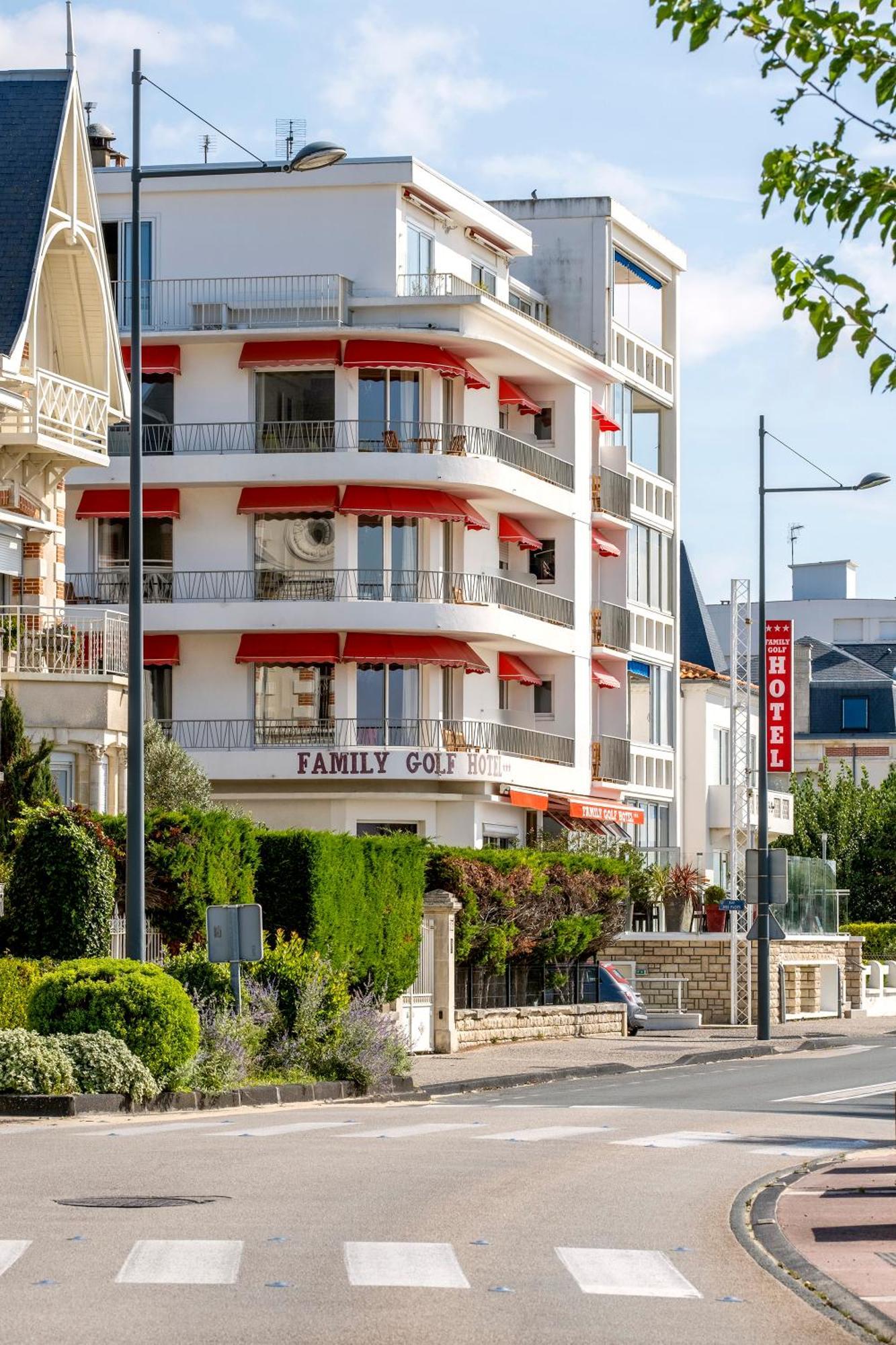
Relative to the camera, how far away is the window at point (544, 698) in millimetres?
54625

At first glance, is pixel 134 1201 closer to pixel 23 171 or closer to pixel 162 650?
pixel 23 171

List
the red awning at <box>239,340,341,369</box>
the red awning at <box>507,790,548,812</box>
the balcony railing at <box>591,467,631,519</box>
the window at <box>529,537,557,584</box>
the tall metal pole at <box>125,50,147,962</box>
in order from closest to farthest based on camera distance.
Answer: the tall metal pole at <box>125,50,147,962</box> < the red awning at <box>239,340,341,369</box> < the red awning at <box>507,790,548,812</box> < the window at <box>529,537,557,584</box> < the balcony railing at <box>591,467,631,519</box>

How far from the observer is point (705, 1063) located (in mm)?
35969

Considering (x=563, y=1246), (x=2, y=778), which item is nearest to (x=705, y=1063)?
(x=2, y=778)

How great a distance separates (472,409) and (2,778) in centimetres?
2324

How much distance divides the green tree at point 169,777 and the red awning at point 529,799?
1014 centimetres

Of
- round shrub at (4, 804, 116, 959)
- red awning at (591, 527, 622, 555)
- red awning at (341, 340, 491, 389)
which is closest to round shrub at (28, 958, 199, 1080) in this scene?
round shrub at (4, 804, 116, 959)

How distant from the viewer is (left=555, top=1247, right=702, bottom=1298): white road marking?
11115 millimetres

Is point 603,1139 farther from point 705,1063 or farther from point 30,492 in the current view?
point 30,492

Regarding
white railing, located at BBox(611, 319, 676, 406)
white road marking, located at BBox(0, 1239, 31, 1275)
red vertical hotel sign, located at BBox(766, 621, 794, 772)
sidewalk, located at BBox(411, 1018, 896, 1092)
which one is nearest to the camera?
white road marking, located at BBox(0, 1239, 31, 1275)

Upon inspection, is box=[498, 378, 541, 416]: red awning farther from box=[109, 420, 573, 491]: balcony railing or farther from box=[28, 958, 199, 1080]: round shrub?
box=[28, 958, 199, 1080]: round shrub

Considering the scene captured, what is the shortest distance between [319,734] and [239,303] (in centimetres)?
917

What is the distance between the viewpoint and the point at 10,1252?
38.5ft

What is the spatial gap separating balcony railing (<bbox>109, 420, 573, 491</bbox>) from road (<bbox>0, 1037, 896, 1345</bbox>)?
26862 millimetres
